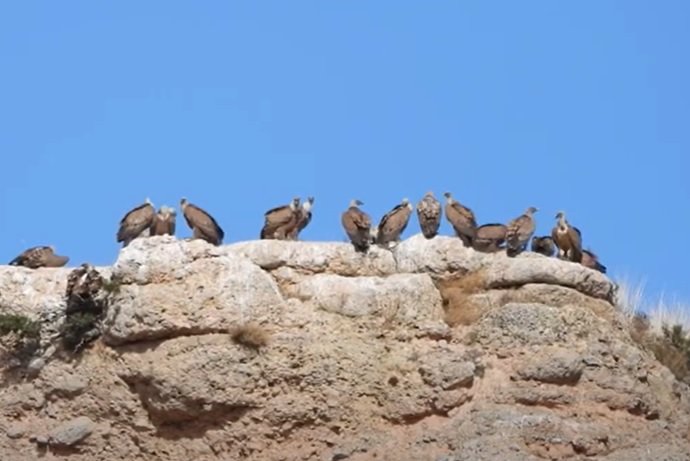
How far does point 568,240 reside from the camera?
30.4 meters

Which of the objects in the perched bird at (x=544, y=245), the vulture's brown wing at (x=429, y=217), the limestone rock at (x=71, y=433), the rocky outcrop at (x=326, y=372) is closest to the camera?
the rocky outcrop at (x=326, y=372)

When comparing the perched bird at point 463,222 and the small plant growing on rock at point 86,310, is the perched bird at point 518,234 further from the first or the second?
the small plant growing on rock at point 86,310

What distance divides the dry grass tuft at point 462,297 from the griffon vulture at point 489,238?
45 cm

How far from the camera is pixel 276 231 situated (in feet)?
99.8

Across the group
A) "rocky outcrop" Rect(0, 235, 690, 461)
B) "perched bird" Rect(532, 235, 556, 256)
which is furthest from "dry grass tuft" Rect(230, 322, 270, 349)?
"perched bird" Rect(532, 235, 556, 256)

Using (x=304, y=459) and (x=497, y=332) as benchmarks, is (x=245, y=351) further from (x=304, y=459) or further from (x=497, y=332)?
(x=497, y=332)

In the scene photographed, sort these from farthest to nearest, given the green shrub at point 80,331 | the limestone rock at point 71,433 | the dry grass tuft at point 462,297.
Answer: the dry grass tuft at point 462,297 < the green shrub at point 80,331 < the limestone rock at point 71,433

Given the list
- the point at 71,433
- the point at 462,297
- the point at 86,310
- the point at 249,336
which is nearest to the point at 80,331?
the point at 86,310

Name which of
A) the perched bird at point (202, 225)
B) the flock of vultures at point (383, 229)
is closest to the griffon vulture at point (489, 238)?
the flock of vultures at point (383, 229)

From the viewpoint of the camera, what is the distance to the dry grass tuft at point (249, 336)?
27062mm

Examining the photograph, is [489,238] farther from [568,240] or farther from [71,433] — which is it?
[71,433]

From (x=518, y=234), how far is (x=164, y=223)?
5.72 metres

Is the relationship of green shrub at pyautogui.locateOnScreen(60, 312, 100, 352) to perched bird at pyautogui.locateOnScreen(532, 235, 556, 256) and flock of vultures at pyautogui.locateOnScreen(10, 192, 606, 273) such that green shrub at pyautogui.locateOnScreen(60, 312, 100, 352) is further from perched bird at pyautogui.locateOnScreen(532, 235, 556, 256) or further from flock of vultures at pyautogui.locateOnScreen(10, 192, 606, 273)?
perched bird at pyautogui.locateOnScreen(532, 235, 556, 256)

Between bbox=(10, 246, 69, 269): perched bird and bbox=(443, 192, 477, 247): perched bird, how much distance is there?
6048 mm
